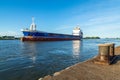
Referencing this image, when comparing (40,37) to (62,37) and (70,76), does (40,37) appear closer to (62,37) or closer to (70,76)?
(62,37)

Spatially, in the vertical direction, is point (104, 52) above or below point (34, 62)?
above

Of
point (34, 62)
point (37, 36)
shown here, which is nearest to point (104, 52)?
point (34, 62)

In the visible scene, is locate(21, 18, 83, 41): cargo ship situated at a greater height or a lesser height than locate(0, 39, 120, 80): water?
greater

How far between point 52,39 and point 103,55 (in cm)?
5941

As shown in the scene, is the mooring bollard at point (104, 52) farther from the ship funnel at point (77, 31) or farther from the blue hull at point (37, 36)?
the ship funnel at point (77, 31)

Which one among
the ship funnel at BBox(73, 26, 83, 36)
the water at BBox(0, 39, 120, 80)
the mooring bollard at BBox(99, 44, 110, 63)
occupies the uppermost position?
the ship funnel at BBox(73, 26, 83, 36)

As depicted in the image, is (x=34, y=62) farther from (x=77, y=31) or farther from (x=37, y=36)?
(x=77, y=31)

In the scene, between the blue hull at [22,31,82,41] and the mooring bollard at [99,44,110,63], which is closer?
the mooring bollard at [99,44,110,63]

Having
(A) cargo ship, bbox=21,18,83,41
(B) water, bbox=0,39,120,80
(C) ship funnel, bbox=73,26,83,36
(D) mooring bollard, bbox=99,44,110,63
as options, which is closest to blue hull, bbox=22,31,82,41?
(A) cargo ship, bbox=21,18,83,41

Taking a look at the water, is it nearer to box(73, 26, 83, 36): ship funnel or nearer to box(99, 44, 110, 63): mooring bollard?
box(99, 44, 110, 63): mooring bollard

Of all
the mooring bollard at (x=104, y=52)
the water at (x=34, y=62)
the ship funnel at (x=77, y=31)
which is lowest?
the water at (x=34, y=62)

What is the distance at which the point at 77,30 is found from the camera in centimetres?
9731

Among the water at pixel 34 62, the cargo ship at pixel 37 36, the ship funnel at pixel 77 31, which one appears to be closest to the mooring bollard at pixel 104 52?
the water at pixel 34 62

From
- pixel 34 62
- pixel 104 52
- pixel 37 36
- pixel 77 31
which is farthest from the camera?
pixel 77 31
